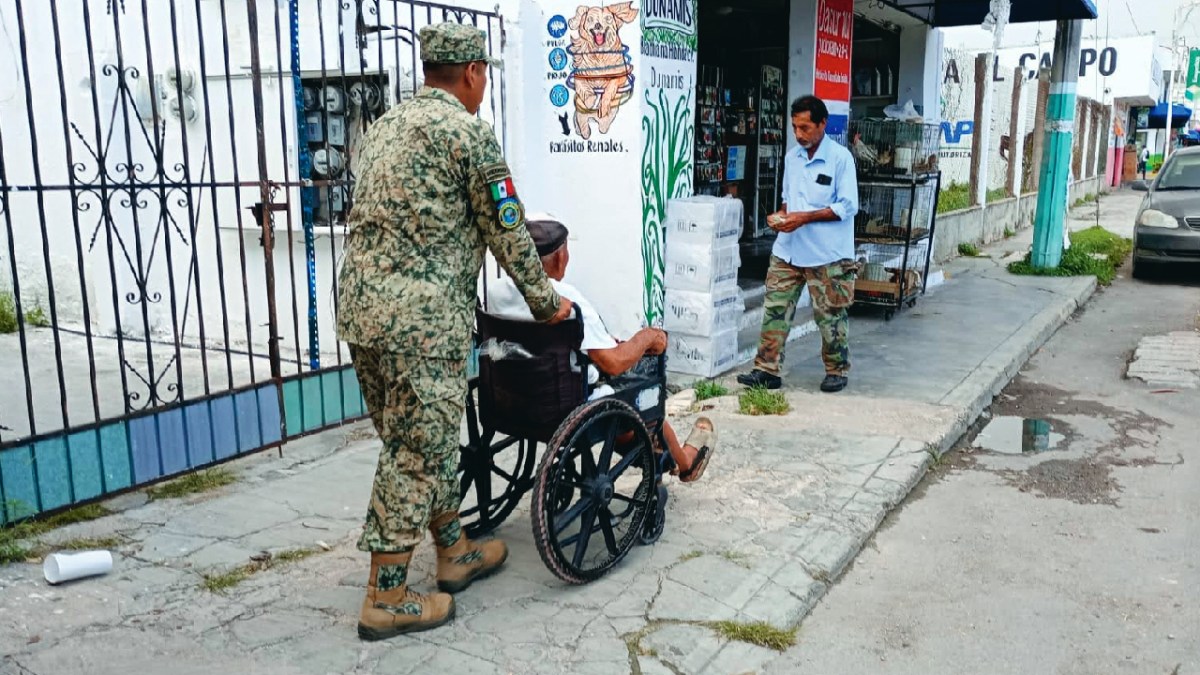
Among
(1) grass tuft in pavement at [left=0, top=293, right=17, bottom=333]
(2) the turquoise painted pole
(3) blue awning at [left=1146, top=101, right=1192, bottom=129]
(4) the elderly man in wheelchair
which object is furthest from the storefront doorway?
(3) blue awning at [left=1146, top=101, right=1192, bottom=129]

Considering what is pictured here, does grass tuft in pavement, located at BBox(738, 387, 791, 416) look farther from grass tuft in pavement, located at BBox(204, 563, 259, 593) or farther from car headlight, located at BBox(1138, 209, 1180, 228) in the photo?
car headlight, located at BBox(1138, 209, 1180, 228)

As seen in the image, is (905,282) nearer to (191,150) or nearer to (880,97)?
(880,97)

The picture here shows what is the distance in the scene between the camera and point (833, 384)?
20.0ft

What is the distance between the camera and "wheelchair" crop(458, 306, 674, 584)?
3211 millimetres

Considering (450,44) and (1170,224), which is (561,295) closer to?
(450,44)

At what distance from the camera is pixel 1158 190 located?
460 inches

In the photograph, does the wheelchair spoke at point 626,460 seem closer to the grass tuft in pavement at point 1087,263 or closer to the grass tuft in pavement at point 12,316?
the grass tuft in pavement at point 12,316

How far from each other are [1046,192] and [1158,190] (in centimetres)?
199

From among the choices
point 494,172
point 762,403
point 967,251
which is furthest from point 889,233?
point 494,172

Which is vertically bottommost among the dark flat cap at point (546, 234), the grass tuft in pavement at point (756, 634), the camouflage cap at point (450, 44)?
the grass tuft in pavement at point (756, 634)

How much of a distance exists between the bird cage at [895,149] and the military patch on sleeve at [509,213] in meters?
6.16

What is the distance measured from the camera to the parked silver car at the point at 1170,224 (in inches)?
421

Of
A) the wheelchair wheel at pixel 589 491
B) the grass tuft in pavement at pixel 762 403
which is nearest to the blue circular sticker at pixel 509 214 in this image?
the wheelchair wheel at pixel 589 491

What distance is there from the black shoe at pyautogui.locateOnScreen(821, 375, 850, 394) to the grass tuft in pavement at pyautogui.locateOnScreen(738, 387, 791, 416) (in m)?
0.41
